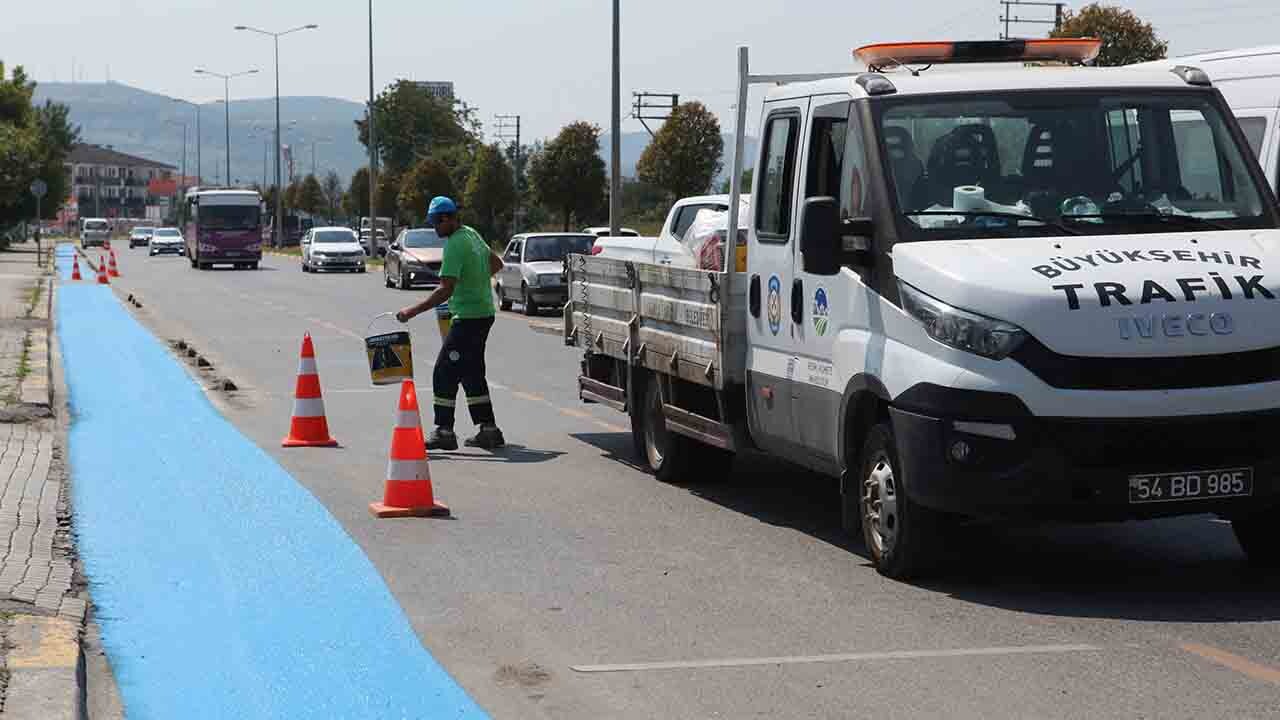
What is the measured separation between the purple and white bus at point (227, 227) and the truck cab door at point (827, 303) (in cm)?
5792

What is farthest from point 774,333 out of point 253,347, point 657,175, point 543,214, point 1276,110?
point 543,214

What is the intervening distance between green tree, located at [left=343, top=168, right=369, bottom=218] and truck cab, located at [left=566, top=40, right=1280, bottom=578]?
129652 mm

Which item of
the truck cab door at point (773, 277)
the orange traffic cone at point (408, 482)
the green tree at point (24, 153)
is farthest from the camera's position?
A: the green tree at point (24, 153)

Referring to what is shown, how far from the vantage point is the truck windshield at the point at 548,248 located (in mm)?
36969

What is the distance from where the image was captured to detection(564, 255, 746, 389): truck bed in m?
10.8

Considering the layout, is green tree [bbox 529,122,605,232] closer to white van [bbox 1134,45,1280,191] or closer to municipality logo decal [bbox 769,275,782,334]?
white van [bbox 1134,45,1280,191]

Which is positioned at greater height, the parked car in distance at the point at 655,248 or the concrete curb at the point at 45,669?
the parked car in distance at the point at 655,248

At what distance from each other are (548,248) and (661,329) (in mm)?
25316

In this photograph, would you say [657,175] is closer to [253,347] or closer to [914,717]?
[253,347]

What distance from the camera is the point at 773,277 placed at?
33.7ft

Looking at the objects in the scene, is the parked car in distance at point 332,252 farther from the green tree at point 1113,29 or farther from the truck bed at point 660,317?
the truck bed at point 660,317

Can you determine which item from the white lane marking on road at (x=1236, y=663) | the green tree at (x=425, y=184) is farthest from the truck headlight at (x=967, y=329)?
the green tree at (x=425, y=184)

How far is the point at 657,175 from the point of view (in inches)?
3164

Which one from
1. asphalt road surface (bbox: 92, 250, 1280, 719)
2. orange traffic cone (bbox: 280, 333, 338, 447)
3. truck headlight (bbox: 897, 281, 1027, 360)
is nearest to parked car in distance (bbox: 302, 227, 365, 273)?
orange traffic cone (bbox: 280, 333, 338, 447)
